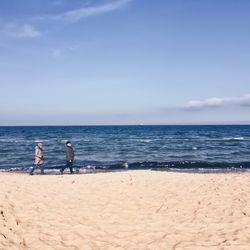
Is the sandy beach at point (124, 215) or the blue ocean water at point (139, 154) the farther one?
the blue ocean water at point (139, 154)

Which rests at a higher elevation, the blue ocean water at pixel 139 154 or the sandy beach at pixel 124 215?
the sandy beach at pixel 124 215

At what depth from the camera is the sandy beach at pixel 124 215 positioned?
24.9 feet

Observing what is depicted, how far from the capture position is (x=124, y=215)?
31.3 feet

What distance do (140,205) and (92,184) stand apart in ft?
9.63

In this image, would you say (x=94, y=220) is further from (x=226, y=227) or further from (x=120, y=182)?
(x=120, y=182)

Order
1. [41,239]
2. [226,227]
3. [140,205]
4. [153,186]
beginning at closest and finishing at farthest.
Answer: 1. [41,239]
2. [226,227]
3. [140,205]
4. [153,186]

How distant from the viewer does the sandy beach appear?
759 centimetres

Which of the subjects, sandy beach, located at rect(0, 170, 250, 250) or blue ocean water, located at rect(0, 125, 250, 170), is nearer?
sandy beach, located at rect(0, 170, 250, 250)

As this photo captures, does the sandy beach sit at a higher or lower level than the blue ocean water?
higher

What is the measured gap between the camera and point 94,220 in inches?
354

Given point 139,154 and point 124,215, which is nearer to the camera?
point 124,215

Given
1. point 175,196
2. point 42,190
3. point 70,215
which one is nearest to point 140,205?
point 175,196

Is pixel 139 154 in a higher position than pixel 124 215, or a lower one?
lower

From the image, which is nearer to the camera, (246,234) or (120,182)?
(246,234)
